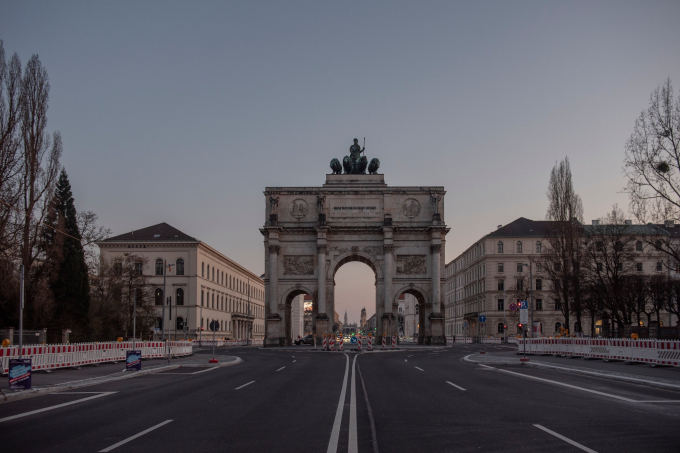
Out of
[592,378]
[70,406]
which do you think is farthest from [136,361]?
[592,378]

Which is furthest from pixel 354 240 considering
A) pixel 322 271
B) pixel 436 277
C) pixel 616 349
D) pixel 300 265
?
pixel 616 349

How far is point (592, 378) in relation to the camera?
2075 cm

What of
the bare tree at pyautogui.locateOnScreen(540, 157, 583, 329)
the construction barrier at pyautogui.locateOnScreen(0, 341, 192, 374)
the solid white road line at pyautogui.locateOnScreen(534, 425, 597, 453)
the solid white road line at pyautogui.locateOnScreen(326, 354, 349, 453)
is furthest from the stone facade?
the solid white road line at pyautogui.locateOnScreen(534, 425, 597, 453)

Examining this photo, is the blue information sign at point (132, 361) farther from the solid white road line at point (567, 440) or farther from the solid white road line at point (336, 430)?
the solid white road line at point (567, 440)

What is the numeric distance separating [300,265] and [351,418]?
55.1m

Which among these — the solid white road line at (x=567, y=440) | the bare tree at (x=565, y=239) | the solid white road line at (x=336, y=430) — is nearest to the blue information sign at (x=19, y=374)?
the solid white road line at (x=336, y=430)

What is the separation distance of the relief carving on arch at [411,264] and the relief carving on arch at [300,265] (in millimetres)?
9440

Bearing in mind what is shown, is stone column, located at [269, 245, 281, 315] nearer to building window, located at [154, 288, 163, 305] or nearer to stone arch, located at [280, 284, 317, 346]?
stone arch, located at [280, 284, 317, 346]

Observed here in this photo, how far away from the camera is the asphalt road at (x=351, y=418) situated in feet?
28.8

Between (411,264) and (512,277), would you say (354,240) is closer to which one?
(411,264)

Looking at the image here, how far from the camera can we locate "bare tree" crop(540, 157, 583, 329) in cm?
5347

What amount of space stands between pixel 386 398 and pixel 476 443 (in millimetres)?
5773

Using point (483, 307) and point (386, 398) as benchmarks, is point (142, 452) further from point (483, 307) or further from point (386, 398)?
point (483, 307)

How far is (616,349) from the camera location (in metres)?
32.5
